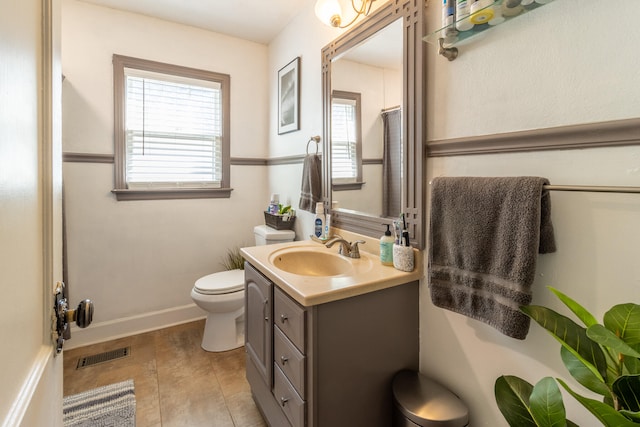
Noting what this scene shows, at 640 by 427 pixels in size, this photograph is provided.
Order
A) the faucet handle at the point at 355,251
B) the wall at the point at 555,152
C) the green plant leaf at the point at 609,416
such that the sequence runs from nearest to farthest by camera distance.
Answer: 1. the green plant leaf at the point at 609,416
2. the wall at the point at 555,152
3. the faucet handle at the point at 355,251

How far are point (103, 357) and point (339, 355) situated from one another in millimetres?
1897

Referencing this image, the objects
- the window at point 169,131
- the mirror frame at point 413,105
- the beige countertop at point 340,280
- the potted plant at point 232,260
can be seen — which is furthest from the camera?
the potted plant at point 232,260

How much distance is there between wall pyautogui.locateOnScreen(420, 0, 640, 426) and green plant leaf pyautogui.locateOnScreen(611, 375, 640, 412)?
1.09 ft

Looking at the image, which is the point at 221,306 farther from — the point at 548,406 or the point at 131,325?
the point at 548,406

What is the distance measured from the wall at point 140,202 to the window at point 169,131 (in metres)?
0.07

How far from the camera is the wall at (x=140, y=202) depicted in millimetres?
2129

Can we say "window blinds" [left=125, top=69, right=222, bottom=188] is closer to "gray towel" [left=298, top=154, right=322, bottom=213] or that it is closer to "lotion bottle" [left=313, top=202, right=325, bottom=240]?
"gray towel" [left=298, top=154, right=322, bottom=213]

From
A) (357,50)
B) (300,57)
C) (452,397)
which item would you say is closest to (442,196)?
(452,397)

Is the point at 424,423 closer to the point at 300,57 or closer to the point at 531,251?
the point at 531,251

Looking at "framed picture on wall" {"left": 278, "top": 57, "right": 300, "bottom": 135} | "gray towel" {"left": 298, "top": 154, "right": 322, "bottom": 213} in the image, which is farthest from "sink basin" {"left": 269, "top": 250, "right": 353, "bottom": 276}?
"framed picture on wall" {"left": 278, "top": 57, "right": 300, "bottom": 135}

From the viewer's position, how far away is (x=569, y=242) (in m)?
0.85

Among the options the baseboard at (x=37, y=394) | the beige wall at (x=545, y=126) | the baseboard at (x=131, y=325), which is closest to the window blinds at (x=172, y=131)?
the beige wall at (x=545, y=126)

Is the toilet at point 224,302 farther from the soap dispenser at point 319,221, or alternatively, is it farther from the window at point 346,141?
the window at point 346,141

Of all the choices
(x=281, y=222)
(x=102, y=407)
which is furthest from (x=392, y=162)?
(x=102, y=407)
